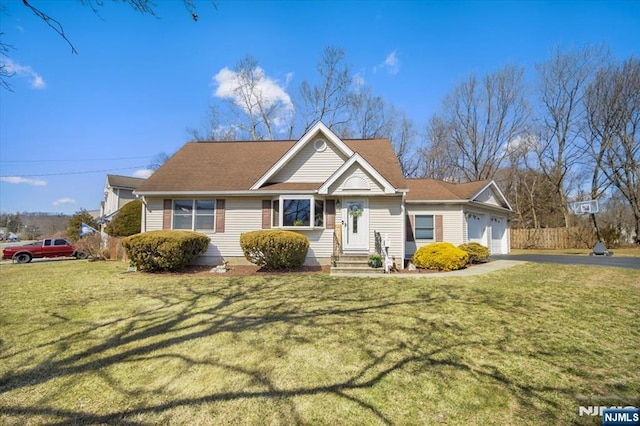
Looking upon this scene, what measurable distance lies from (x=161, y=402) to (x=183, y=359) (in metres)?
1.03

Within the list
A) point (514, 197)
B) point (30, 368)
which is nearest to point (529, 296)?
point (30, 368)

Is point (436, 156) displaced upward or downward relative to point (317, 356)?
upward

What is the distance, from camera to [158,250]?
1130 centimetres

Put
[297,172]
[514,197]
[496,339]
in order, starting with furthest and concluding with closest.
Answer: [514,197], [297,172], [496,339]

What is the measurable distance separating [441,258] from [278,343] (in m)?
9.37

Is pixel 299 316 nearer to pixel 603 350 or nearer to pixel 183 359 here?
pixel 183 359

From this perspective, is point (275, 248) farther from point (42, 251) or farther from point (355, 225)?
point (42, 251)

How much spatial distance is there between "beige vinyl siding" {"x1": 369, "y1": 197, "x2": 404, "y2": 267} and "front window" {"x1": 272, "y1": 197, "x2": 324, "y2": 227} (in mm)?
2220

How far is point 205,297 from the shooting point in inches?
306

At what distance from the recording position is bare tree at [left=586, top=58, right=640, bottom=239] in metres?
25.5

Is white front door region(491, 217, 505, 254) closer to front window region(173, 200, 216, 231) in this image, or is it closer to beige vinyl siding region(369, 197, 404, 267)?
beige vinyl siding region(369, 197, 404, 267)

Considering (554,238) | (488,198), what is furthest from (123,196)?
(554,238)
